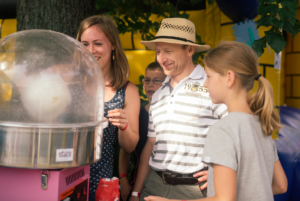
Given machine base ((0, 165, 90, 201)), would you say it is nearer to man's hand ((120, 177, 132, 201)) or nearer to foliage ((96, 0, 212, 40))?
man's hand ((120, 177, 132, 201))

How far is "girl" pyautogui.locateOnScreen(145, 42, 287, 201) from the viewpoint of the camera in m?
1.02

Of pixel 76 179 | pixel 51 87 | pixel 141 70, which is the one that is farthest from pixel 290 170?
pixel 51 87

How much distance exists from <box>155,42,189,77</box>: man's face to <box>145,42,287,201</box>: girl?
0.38 meters

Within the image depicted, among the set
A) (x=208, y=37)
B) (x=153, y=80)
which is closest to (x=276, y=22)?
(x=153, y=80)

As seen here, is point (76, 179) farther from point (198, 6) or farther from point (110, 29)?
point (198, 6)

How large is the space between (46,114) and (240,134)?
694 mm

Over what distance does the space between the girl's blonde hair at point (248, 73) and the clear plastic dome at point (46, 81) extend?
1.74 ft

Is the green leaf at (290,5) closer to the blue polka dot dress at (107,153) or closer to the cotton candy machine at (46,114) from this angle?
the blue polka dot dress at (107,153)

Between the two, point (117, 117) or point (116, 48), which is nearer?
point (117, 117)

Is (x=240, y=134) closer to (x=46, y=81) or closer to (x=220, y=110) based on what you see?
(x=220, y=110)

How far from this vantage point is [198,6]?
3.36 meters

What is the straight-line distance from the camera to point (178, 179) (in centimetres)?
148

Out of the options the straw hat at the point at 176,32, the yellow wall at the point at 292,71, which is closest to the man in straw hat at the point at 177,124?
the straw hat at the point at 176,32

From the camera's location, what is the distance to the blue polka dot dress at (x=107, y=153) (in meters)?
1.48
